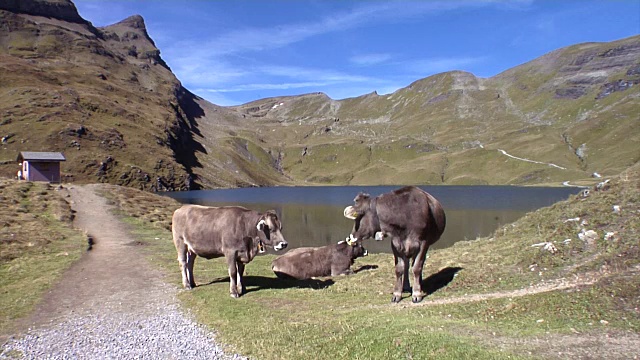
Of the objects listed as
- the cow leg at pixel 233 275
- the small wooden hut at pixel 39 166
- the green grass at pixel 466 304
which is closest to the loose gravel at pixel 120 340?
the green grass at pixel 466 304

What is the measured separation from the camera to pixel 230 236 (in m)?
14.8

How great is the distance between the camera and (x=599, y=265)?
437 inches

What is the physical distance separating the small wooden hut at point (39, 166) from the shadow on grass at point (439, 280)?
7858 centimetres

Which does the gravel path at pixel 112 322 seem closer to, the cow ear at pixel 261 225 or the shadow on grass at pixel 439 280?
the cow ear at pixel 261 225

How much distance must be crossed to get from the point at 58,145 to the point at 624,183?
6737 inches

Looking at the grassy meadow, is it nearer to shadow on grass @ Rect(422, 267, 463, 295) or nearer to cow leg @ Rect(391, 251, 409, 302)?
shadow on grass @ Rect(422, 267, 463, 295)

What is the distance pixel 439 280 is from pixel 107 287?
13.3 meters

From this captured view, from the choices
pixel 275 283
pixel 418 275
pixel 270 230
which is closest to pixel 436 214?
pixel 418 275

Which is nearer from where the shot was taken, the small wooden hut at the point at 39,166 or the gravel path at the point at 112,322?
the gravel path at the point at 112,322

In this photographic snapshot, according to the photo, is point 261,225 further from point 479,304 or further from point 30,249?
point 30,249

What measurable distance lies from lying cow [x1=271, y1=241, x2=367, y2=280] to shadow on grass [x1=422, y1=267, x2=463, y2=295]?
5.08 m

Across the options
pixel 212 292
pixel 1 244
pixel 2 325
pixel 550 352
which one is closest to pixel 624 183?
pixel 550 352

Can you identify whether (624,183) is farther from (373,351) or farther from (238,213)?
(238,213)

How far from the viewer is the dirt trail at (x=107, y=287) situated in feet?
43.9
